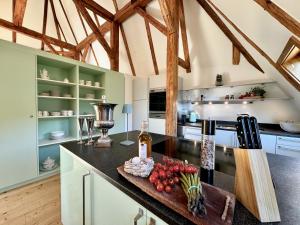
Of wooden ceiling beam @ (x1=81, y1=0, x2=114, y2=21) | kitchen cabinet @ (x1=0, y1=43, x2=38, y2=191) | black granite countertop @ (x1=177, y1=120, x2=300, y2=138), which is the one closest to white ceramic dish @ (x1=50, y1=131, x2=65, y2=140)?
kitchen cabinet @ (x1=0, y1=43, x2=38, y2=191)

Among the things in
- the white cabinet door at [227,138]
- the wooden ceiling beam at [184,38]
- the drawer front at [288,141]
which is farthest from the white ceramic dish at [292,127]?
the wooden ceiling beam at [184,38]

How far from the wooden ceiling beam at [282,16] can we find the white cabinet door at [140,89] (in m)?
2.89

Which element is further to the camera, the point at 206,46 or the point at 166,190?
the point at 206,46

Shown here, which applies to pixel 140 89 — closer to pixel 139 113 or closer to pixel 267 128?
pixel 139 113

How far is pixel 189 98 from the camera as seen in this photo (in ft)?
12.9

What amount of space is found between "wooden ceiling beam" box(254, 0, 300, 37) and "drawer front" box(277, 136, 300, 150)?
1.64 m

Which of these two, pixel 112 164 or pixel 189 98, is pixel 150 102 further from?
pixel 112 164

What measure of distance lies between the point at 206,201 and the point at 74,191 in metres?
1.09

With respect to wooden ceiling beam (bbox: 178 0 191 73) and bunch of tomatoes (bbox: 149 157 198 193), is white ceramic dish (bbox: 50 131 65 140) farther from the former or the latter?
wooden ceiling beam (bbox: 178 0 191 73)

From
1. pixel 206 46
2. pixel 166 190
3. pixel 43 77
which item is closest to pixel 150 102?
pixel 206 46

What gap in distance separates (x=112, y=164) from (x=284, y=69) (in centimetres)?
254

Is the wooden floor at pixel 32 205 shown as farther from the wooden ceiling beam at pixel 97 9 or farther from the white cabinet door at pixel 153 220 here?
the wooden ceiling beam at pixel 97 9

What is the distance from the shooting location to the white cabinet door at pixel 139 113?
400 cm

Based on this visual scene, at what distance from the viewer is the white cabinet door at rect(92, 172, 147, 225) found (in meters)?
0.70
